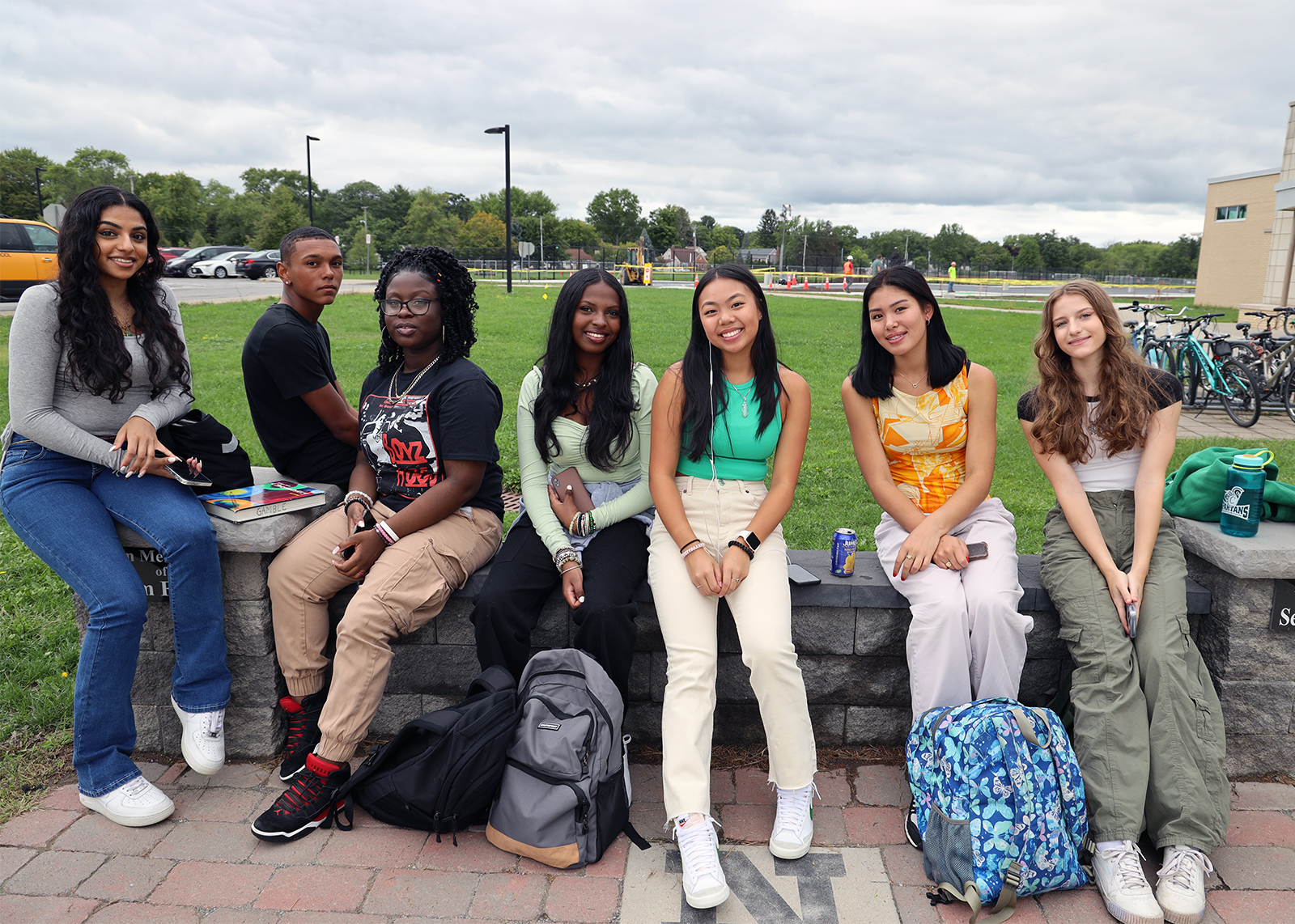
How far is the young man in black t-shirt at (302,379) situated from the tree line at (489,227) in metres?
43.9

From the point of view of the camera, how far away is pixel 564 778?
2.61 metres

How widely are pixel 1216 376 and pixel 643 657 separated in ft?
30.3

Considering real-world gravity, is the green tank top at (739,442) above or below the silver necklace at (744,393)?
below

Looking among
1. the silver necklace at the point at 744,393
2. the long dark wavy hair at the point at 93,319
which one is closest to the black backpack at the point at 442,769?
the silver necklace at the point at 744,393

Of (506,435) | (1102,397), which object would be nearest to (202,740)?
(1102,397)

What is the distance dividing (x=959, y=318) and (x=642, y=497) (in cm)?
1934

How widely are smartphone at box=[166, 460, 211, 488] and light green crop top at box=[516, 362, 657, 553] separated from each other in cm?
114

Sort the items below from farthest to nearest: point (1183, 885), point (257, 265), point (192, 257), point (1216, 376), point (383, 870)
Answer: point (192, 257) → point (257, 265) → point (1216, 376) → point (383, 870) → point (1183, 885)

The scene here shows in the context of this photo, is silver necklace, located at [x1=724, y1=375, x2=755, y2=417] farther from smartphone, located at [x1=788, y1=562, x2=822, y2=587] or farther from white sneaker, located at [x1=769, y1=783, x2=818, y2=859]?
white sneaker, located at [x1=769, y1=783, x2=818, y2=859]

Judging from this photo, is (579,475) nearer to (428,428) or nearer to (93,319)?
(428,428)

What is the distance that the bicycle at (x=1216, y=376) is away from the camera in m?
9.18

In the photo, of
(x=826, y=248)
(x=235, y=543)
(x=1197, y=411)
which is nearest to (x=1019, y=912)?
(x=235, y=543)

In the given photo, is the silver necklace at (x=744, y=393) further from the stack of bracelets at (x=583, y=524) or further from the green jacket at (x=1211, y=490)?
the green jacket at (x=1211, y=490)

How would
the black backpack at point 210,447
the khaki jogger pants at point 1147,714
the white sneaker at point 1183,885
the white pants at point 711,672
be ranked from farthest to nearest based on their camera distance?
the black backpack at point 210,447 → the white pants at point 711,672 → the khaki jogger pants at point 1147,714 → the white sneaker at point 1183,885
